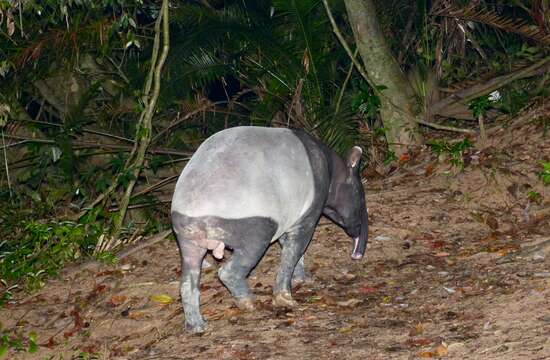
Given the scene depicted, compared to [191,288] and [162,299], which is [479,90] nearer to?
[162,299]

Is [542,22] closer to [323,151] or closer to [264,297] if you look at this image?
[323,151]

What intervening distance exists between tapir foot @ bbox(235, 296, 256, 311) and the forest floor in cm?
6

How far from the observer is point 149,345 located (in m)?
6.36

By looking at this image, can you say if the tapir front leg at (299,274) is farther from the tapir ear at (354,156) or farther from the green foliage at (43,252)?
the green foliage at (43,252)

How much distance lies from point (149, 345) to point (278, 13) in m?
4.66

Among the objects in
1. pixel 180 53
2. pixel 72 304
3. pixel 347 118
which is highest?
pixel 180 53

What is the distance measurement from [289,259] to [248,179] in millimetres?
916

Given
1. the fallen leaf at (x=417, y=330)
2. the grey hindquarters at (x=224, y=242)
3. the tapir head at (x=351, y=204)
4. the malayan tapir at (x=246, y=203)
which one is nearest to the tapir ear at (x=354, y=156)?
the tapir head at (x=351, y=204)

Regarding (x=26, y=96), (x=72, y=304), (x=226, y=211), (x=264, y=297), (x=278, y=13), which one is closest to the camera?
(x=226, y=211)

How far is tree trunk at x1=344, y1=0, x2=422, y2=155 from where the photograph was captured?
946 cm

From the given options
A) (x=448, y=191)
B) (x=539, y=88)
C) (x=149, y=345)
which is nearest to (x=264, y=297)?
(x=149, y=345)

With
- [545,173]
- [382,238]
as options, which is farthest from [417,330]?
[545,173]

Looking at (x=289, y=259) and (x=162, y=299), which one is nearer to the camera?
(x=289, y=259)

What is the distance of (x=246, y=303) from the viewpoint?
6434 millimetres
